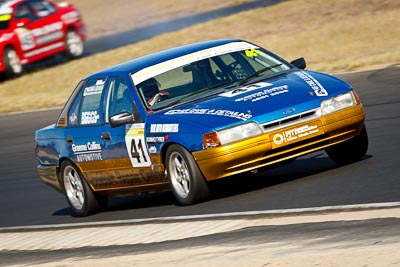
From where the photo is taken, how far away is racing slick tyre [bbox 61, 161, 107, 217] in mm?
10766

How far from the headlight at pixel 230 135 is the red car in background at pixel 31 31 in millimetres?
15605

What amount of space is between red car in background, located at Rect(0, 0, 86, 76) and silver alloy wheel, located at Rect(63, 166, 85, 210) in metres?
13.3

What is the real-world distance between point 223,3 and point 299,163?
2405 cm

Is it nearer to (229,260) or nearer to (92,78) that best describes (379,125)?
(92,78)

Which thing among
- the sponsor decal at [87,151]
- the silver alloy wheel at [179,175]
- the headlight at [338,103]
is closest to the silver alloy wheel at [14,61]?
the sponsor decal at [87,151]

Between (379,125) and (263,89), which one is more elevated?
(263,89)

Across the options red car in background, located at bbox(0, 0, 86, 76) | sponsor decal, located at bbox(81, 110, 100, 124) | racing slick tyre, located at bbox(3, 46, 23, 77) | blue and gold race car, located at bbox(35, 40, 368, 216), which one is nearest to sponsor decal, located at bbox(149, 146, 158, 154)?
blue and gold race car, located at bbox(35, 40, 368, 216)

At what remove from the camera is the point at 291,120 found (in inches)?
358

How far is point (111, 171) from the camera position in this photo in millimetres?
10281

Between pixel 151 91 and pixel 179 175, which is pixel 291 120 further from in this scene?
pixel 151 91

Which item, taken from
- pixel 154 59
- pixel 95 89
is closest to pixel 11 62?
pixel 95 89

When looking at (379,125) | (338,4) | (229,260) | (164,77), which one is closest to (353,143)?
(164,77)

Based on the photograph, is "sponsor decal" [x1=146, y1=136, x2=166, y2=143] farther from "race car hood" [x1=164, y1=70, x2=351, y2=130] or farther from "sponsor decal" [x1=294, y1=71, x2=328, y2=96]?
"sponsor decal" [x1=294, y1=71, x2=328, y2=96]

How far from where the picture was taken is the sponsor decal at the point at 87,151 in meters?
10.4
